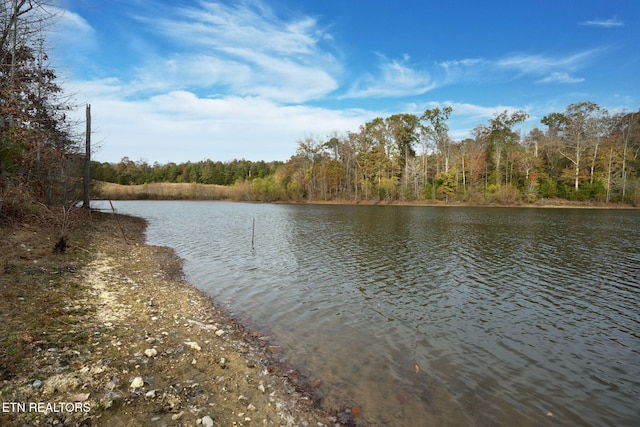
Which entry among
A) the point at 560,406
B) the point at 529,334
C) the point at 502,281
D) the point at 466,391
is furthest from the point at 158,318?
the point at 502,281

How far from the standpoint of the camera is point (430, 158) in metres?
77.2

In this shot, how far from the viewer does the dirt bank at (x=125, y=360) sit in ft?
14.5

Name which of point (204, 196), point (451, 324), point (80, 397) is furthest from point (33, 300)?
point (204, 196)

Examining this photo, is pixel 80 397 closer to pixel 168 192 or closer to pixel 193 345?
pixel 193 345

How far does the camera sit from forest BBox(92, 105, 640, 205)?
6212cm

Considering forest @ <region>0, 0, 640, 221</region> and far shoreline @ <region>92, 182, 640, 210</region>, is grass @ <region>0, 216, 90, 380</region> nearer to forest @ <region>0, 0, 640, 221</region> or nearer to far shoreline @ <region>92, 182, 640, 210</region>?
forest @ <region>0, 0, 640, 221</region>

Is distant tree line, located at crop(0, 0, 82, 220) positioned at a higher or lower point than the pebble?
higher

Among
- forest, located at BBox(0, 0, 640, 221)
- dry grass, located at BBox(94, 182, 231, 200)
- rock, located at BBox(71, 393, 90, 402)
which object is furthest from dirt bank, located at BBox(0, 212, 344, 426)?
dry grass, located at BBox(94, 182, 231, 200)

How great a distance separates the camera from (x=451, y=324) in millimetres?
9656

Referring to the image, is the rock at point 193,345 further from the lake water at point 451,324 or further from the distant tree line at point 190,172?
the distant tree line at point 190,172

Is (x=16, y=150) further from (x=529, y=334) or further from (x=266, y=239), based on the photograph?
(x=529, y=334)

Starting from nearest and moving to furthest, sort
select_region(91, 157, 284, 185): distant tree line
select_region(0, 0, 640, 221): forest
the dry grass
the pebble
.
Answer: the pebble
select_region(0, 0, 640, 221): forest
the dry grass
select_region(91, 157, 284, 185): distant tree line

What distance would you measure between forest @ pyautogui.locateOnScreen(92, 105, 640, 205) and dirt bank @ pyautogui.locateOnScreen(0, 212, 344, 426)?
184 feet

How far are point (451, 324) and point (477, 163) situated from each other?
6999cm
